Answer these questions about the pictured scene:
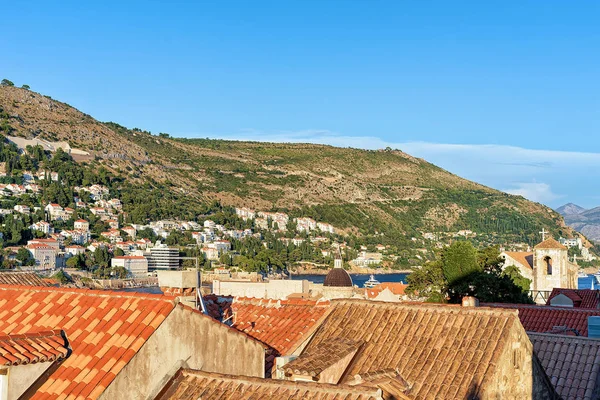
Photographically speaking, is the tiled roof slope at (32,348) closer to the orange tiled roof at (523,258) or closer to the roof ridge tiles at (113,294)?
the roof ridge tiles at (113,294)

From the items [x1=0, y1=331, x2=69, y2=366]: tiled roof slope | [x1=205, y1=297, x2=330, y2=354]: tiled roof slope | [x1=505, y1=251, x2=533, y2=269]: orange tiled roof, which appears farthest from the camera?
[x1=505, y1=251, x2=533, y2=269]: orange tiled roof

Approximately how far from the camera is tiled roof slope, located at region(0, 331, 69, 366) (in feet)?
23.0

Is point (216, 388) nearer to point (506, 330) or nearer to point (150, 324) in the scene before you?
point (150, 324)

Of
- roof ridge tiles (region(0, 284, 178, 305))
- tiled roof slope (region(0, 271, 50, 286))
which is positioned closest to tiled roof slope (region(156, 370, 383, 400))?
roof ridge tiles (region(0, 284, 178, 305))

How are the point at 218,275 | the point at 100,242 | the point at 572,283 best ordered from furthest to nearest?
the point at 100,242 → the point at 218,275 → the point at 572,283

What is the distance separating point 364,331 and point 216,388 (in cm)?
380

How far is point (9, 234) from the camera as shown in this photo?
578 ft

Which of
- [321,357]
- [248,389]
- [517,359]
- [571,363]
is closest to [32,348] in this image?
[248,389]

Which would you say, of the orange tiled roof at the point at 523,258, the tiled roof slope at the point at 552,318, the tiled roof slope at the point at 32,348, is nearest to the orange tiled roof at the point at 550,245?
the orange tiled roof at the point at 523,258

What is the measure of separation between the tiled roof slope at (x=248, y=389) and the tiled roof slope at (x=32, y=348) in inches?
42.9

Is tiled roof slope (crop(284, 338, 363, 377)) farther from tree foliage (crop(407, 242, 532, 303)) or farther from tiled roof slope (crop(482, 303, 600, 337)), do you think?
tree foliage (crop(407, 242, 532, 303))

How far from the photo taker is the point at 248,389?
22.8ft

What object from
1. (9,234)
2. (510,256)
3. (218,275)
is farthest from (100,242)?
(510,256)

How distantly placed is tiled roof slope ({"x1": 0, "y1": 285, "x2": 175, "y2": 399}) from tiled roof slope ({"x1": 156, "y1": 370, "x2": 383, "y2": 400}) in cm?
56
